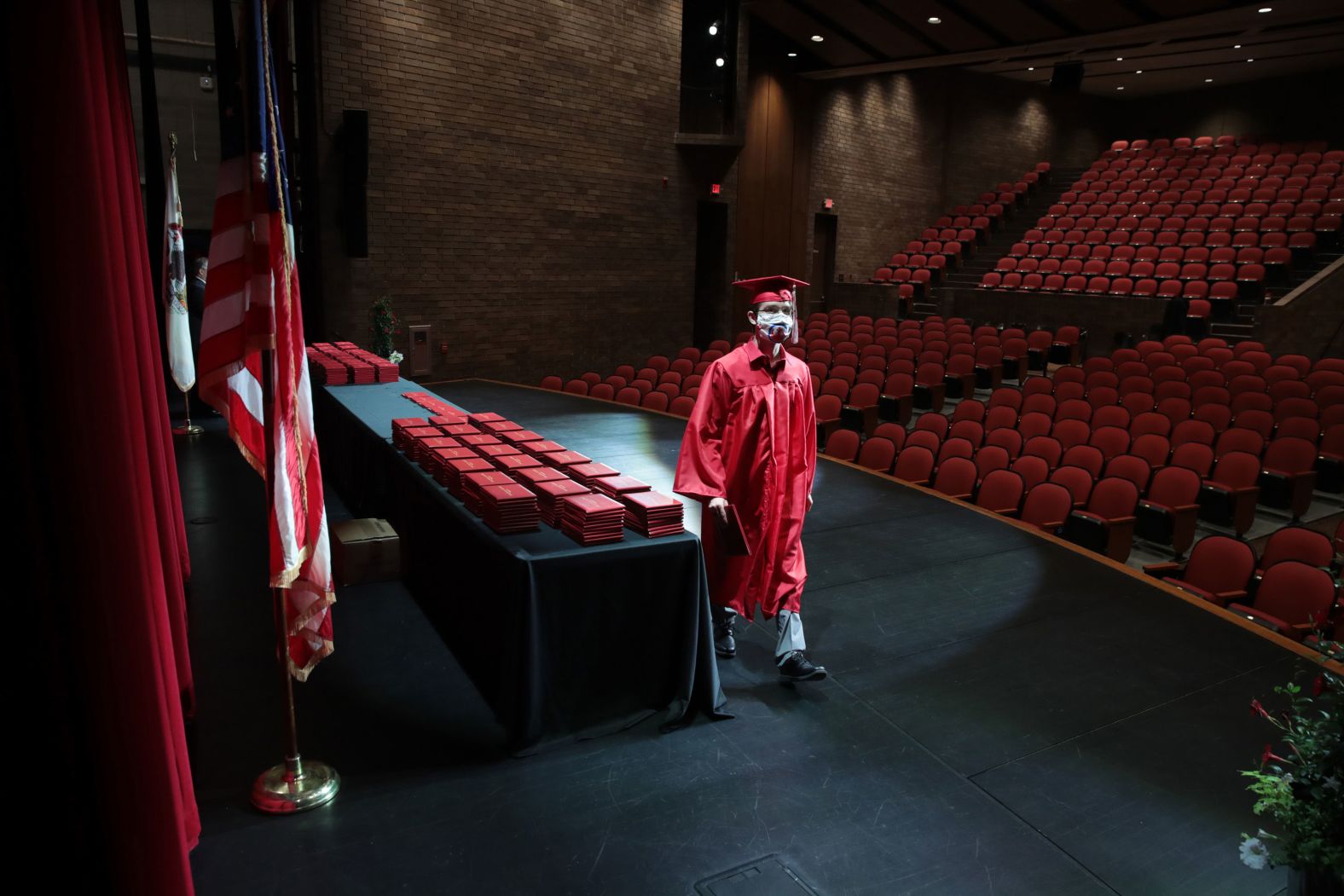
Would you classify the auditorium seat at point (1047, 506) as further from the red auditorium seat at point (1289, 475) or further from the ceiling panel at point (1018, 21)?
the ceiling panel at point (1018, 21)

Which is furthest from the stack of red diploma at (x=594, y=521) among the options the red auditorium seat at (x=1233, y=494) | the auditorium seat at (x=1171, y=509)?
the red auditorium seat at (x=1233, y=494)

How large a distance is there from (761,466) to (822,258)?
14.7 m

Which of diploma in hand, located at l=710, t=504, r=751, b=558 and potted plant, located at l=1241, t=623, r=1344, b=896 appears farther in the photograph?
diploma in hand, located at l=710, t=504, r=751, b=558

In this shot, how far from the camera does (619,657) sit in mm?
3217

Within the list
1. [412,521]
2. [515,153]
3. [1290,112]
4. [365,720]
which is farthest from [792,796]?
[1290,112]

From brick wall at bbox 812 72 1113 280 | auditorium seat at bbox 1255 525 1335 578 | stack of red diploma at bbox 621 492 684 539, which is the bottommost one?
auditorium seat at bbox 1255 525 1335 578

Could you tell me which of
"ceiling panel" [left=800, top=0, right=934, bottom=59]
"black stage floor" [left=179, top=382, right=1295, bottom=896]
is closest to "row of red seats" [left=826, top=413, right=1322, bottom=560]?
"black stage floor" [left=179, top=382, right=1295, bottom=896]

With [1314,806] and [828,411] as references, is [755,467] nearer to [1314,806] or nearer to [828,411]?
[1314,806]

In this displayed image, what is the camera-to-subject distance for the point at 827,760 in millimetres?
3068

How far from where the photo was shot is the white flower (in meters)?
1.87

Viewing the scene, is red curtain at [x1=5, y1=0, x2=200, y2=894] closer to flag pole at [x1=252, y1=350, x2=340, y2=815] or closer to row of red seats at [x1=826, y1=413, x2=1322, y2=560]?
flag pole at [x1=252, y1=350, x2=340, y2=815]

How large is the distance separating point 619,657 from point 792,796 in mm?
787

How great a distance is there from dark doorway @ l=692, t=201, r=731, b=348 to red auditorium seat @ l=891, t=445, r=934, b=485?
8.39 meters

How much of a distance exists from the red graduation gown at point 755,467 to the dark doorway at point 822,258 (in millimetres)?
14107
